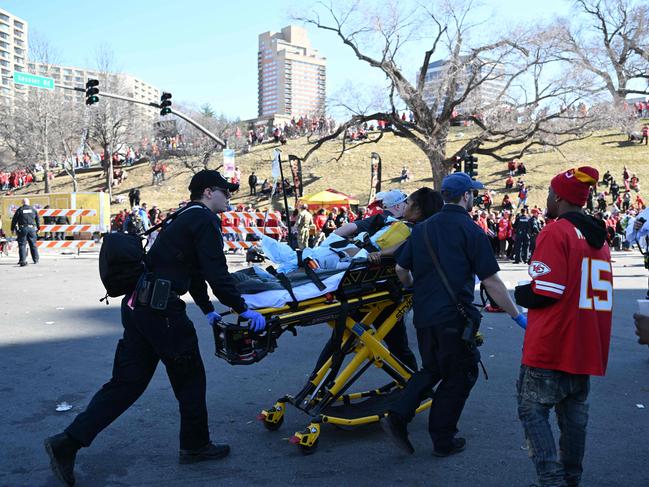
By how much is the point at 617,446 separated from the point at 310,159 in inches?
1997

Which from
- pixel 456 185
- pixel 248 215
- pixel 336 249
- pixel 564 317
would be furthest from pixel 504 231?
pixel 564 317

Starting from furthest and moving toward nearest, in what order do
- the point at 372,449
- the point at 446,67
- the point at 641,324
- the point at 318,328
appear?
1. the point at 446,67
2. the point at 318,328
3. the point at 372,449
4. the point at 641,324

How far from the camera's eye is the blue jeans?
332 centimetres

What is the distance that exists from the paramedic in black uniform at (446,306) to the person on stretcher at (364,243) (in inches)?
16.3

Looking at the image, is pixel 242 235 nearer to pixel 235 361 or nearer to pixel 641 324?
pixel 235 361

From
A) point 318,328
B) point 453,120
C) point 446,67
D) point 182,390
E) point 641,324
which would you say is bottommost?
point 318,328

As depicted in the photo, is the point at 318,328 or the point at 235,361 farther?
the point at 318,328

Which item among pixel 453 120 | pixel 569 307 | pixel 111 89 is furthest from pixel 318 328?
pixel 111 89

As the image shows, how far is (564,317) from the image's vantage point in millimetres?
3264

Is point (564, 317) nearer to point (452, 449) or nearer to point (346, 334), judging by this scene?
point (452, 449)

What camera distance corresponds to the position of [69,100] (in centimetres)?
5441

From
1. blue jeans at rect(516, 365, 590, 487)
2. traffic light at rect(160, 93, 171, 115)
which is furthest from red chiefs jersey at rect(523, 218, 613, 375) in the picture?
traffic light at rect(160, 93, 171, 115)

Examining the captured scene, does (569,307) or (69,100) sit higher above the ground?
(69,100)

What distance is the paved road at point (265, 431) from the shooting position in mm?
4125
